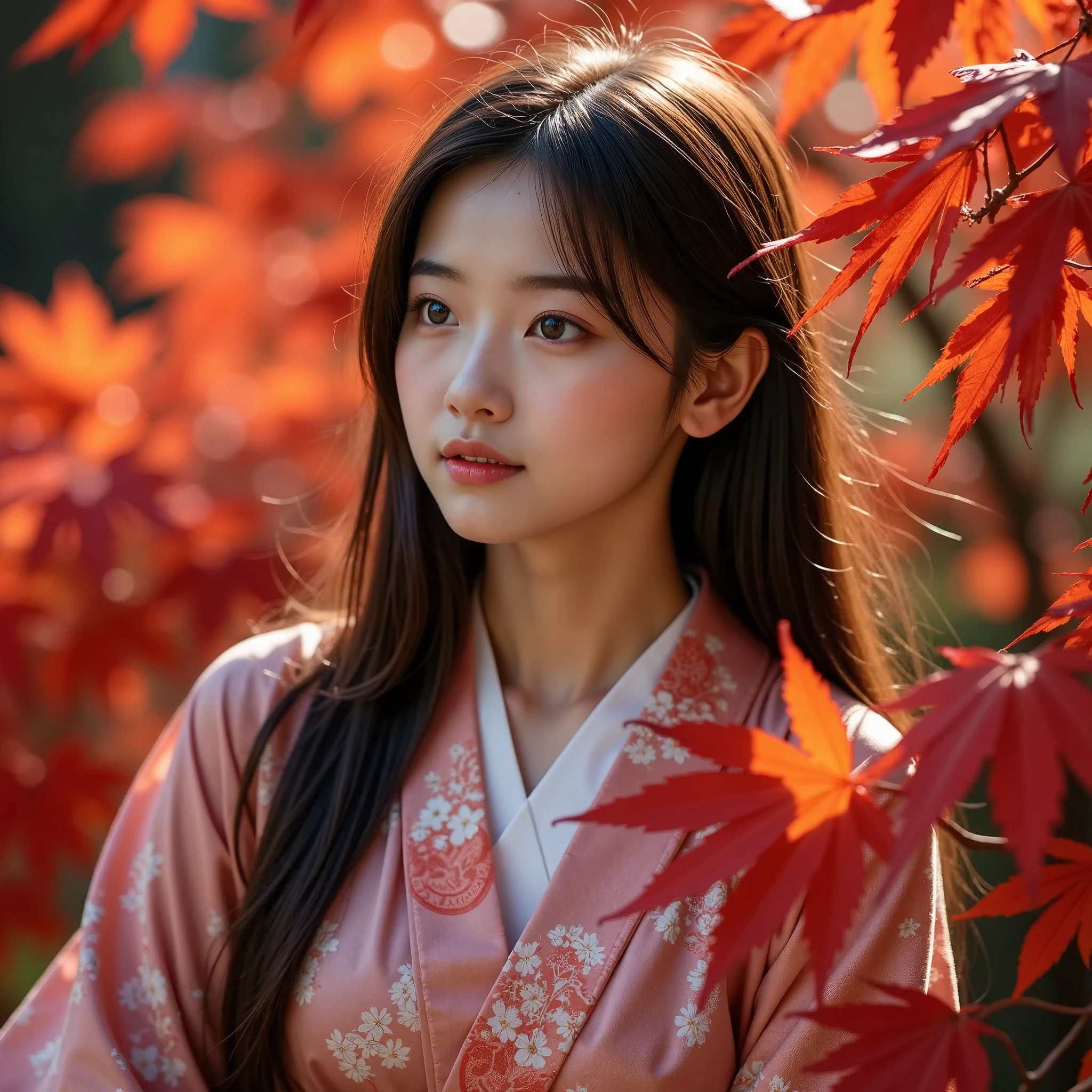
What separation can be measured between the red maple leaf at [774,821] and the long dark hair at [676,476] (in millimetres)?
569

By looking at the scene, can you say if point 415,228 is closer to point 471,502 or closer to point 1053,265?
point 471,502

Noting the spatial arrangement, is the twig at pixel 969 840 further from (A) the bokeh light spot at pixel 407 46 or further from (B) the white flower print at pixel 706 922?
(A) the bokeh light spot at pixel 407 46

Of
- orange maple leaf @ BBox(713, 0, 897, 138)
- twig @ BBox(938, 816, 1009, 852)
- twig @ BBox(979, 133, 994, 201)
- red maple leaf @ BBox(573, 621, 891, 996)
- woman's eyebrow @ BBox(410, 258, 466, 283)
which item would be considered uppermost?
orange maple leaf @ BBox(713, 0, 897, 138)

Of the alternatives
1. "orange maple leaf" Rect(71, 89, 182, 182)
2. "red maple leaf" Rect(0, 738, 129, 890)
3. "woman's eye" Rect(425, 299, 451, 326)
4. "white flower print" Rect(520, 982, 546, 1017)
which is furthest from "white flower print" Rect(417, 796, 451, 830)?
"orange maple leaf" Rect(71, 89, 182, 182)

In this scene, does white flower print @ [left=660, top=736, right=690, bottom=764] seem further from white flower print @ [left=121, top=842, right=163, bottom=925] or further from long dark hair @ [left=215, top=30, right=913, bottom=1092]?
white flower print @ [left=121, top=842, right=163, bottom=925]

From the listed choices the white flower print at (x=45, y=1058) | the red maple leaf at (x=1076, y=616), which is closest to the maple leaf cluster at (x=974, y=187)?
the red maple leaf at (x=1076, y=616)

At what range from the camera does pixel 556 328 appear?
Result: 123 centimetres

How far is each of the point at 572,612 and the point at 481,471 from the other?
0.30 m

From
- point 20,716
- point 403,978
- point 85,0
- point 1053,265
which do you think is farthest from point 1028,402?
point 20,716

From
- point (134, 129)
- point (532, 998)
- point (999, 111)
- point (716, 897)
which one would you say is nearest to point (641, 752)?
point (716, 897)

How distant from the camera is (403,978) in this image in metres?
1.27

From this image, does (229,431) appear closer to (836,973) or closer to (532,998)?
(532,998)

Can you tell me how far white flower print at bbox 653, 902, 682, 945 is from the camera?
1.26 meters

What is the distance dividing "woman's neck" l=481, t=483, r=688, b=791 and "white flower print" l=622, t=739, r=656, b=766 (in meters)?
0.08
